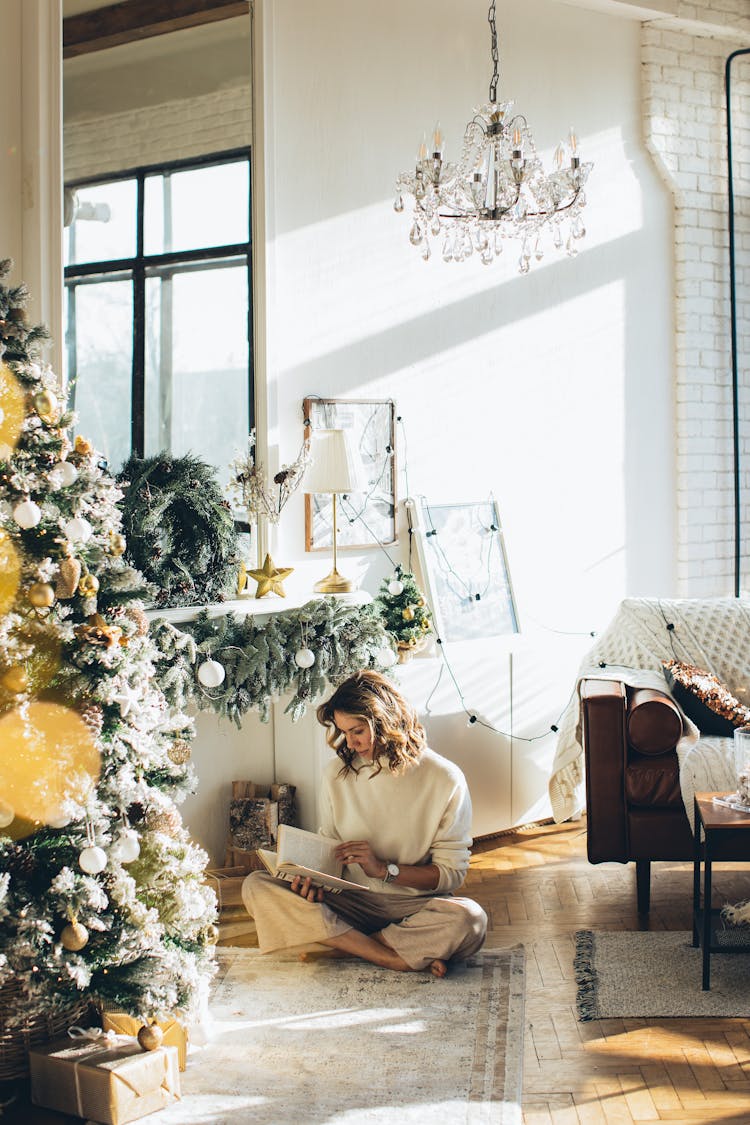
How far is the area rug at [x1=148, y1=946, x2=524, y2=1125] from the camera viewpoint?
2701mm

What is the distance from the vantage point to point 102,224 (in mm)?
4027

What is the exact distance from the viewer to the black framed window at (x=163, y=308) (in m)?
4.02

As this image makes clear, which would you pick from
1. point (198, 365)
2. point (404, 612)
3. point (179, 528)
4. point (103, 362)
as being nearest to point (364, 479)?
point (404, 612)

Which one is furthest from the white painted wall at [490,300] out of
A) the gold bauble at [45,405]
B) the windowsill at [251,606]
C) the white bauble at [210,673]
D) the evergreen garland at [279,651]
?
the gold bauble at [45,405]

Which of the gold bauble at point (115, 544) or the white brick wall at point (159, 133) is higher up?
the white brick wall at point (159, 133)

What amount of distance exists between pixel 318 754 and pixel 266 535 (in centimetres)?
81

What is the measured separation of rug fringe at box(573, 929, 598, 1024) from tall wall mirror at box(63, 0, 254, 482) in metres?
2.01

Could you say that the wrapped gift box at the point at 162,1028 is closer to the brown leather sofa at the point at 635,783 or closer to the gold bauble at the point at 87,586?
the gold bauble at the point at 87,586

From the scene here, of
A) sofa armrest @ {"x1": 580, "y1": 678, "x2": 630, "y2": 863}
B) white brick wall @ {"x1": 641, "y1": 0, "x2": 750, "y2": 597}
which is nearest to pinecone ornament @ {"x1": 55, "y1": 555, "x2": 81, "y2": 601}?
sofa armrest @ {"x1": 580, "y1": 678, "x2": 630, "y2": 863}

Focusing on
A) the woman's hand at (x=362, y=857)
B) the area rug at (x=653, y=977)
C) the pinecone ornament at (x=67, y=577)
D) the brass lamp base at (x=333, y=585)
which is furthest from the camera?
the brass lamp base at (x=333, y=585)

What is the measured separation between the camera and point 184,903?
9.61 ft

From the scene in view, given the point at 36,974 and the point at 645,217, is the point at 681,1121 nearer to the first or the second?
the point at 36,974

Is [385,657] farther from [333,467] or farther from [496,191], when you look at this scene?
[496,191]

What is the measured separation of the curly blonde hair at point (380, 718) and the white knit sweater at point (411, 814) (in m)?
0.05
